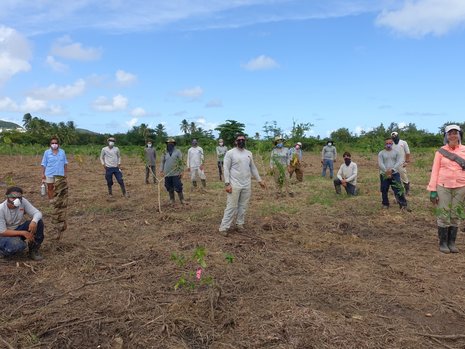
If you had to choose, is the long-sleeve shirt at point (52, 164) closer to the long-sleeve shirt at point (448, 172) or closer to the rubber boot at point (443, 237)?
the long-sleeve shirt at point (448, 172)

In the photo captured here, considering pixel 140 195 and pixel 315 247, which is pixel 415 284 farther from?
pixel 140 195

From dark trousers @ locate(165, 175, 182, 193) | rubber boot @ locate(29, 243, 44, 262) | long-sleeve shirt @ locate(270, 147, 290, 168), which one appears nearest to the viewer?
rubber boot @ locate(29, 243, 44, 262)

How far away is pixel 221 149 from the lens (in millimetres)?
12875

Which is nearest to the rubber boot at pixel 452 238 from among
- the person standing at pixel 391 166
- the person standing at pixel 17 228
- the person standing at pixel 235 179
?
the person standing at pixel 391 166

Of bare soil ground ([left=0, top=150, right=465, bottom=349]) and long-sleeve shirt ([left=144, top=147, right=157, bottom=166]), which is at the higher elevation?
long-sleeve shirt ([left=144, top=147, right=157, bottom=166])

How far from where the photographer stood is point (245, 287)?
4328mm

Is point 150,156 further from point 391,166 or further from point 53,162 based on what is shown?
point 391,166

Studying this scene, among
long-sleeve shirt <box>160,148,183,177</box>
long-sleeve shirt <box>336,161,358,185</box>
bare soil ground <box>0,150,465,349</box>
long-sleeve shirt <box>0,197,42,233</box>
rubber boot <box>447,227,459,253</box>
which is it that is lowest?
bare soil ground <box>0,150,465,349</box>

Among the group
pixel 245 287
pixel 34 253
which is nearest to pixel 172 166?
pixel 34 253

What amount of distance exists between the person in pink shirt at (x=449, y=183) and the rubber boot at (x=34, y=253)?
17.2 feet

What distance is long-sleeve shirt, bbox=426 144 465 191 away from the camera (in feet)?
17.5

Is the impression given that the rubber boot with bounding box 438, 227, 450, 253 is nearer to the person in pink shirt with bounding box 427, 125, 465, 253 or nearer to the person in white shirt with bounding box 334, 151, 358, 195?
the person in pink shirt with bounding box 427, 125, 465, 253

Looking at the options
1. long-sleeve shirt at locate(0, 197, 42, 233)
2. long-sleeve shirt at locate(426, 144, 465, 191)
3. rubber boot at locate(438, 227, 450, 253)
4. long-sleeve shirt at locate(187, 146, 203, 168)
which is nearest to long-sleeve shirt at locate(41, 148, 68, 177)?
long-sleeve shirt at locate(0, 197, 42, 233)

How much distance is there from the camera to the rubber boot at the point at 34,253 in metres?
5.29
